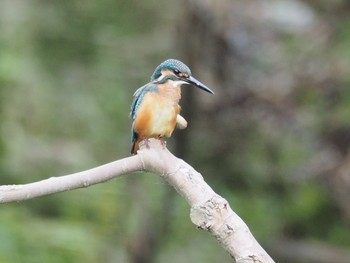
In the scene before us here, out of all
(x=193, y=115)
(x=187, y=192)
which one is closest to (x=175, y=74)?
(x=187, y=192)

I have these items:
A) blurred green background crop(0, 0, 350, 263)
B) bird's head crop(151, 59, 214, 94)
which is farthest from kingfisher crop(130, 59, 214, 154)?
blurred green background crop(0, 0, 350, 263)

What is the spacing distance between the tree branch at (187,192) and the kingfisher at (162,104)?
138 millimetres

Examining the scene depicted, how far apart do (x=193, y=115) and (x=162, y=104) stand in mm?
3881

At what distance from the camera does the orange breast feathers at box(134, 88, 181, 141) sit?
1768mm

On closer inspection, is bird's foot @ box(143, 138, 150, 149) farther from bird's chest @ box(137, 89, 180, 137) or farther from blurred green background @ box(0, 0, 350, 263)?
blurred green background @ box(0, 0, 350, 263)

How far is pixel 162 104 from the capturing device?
5.80ft

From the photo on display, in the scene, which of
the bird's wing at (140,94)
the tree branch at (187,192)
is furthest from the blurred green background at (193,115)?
the tree branch at (187,192)

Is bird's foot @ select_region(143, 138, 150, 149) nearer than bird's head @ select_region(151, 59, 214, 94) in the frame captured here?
Yes

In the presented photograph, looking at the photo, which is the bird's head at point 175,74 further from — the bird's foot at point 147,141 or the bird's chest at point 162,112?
the bird's foot at point 147,141

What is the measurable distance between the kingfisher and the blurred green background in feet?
11.6

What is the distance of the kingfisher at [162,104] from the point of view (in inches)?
69.8

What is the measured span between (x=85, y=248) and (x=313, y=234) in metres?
2.10

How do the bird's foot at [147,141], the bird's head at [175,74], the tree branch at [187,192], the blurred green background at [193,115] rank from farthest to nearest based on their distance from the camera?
the blurred green background at [193,115], the bird's head at [175,74], the bird's foot at [147,141], the tree branch at [187,192]

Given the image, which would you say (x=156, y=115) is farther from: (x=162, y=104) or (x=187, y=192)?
(x=187, y=192)
